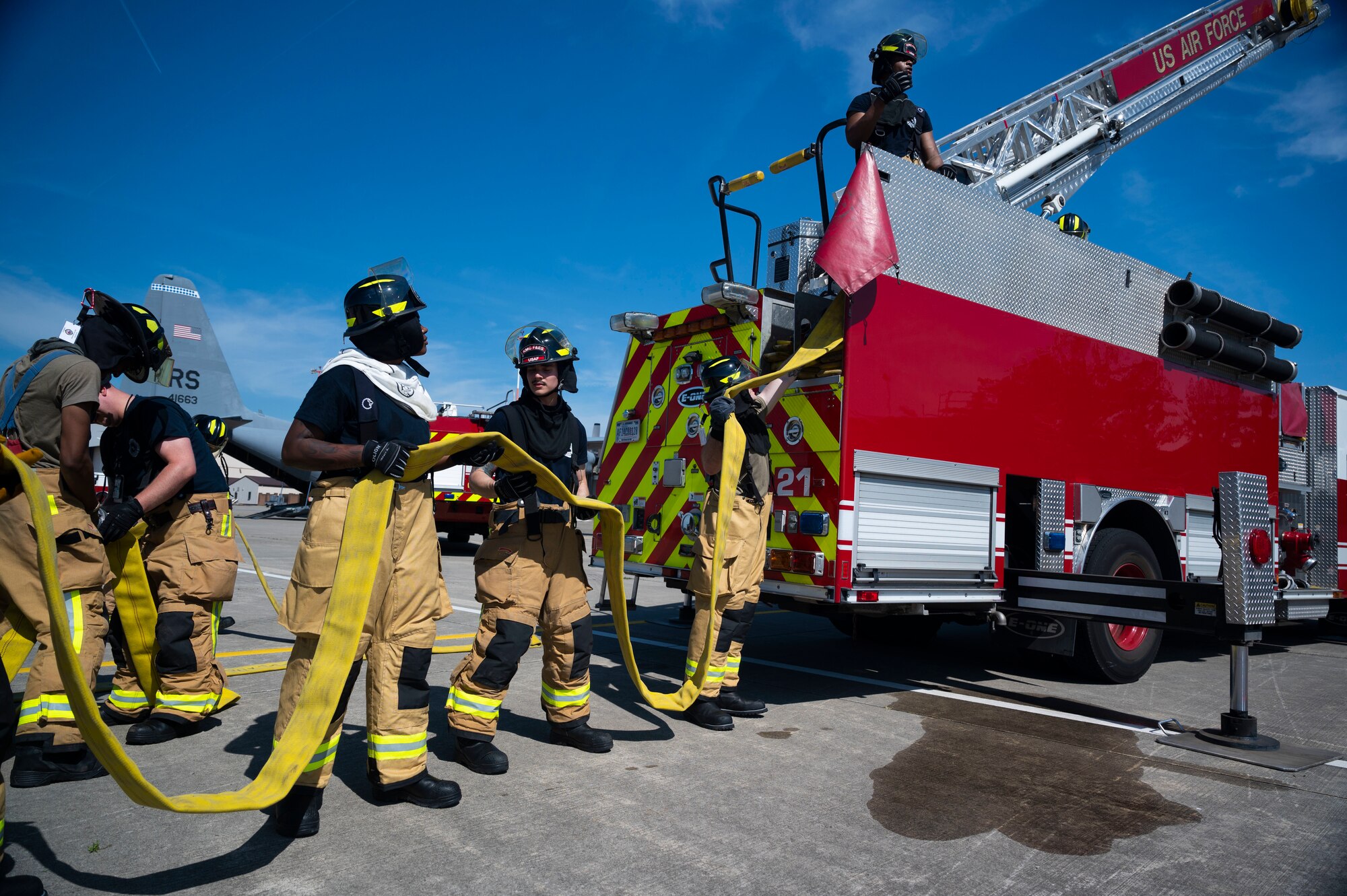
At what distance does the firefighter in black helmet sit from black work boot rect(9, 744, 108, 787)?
5.10 m

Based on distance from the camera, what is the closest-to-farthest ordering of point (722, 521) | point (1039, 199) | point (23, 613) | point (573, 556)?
point (23, 613), point (573, 556), point (722, 521), point (1039, 199)

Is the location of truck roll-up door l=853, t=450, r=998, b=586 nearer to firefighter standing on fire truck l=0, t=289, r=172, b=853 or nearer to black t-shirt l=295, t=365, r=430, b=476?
black t-shirt l=295, t=365, r=430, b=476

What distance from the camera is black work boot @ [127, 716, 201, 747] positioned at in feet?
11.9

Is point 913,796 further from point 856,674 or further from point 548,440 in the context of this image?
point 856,674

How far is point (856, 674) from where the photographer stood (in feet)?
19.5

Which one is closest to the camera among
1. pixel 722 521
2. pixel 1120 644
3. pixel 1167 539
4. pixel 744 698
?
pixel 722 521

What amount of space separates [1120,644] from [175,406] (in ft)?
20.1

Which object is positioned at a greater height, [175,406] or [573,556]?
[175,406]

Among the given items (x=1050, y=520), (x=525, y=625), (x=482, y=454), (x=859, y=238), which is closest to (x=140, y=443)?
(x=482, y=454)

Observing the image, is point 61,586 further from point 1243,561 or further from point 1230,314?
point 1230,314

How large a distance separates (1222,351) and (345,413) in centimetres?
672

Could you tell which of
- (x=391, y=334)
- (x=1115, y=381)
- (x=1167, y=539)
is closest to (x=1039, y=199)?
(x=1115, y=381)

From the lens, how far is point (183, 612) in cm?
385

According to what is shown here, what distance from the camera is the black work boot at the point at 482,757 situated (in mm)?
3420
